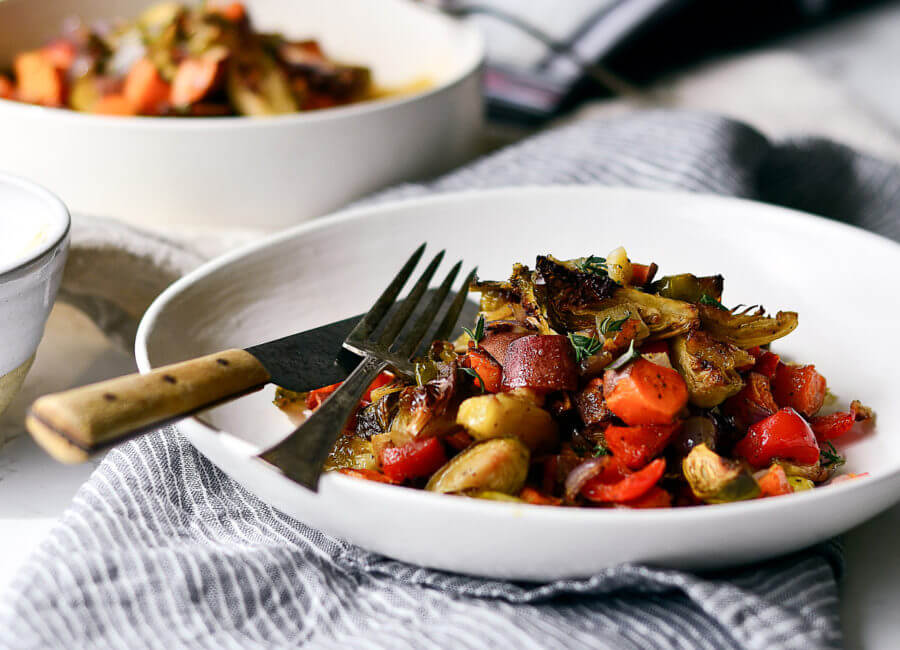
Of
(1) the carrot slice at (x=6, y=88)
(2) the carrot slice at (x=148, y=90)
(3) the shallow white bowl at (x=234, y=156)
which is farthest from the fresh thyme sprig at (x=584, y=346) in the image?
(1) the carrot slice at (x=6, y=88)

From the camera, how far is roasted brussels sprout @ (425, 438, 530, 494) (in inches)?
46.0

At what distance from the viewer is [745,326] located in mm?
1424

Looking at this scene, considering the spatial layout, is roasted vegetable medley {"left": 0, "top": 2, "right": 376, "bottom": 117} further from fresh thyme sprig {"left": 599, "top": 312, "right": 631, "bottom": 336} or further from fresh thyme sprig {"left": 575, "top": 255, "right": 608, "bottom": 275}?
fresh thyme sprig {"left": 599, "top": 312, "right": 631, "bottom": 336}

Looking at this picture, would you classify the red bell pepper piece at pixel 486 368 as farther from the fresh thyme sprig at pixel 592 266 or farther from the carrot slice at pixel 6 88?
the carrot slice at pixel 6 88

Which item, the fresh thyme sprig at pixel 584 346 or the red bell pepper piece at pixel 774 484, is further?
the fresh thyme sprig at pixel 584 346

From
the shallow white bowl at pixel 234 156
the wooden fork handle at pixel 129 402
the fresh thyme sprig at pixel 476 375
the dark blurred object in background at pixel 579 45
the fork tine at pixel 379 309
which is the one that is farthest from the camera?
the dark blurred object in background at pixel 579 45

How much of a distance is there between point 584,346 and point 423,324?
1.17 feet

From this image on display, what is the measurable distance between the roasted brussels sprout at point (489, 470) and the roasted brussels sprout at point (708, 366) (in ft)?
0.88

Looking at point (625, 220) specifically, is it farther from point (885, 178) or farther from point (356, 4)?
point (356, 4)

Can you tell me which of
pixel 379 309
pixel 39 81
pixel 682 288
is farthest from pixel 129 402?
pixel 39 81

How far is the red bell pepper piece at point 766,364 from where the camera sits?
1.44 m

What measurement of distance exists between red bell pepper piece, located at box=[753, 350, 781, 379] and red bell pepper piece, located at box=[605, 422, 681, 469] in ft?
0.85

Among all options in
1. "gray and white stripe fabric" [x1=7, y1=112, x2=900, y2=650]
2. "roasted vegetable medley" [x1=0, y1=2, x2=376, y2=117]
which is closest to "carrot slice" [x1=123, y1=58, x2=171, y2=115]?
"roasted vegetable medley" [x1=0, y1=2, x2=376, y2=117]

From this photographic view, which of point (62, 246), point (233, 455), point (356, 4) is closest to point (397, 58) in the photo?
point (356, 4)
